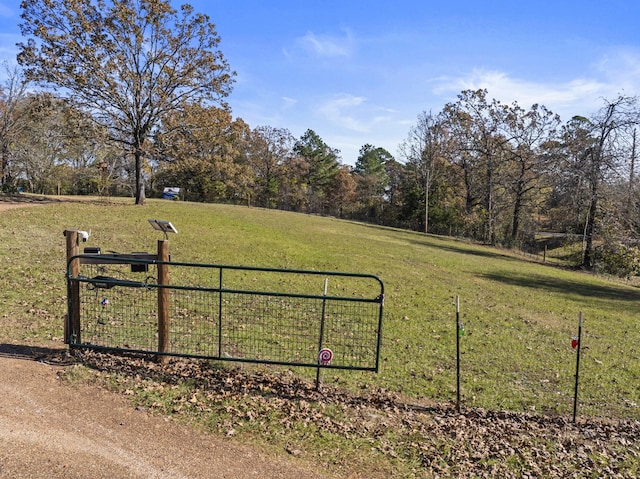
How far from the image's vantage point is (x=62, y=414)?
187 inches

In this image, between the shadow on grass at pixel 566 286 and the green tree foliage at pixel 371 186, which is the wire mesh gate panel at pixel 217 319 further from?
the green tree foliage at pixel 371 186

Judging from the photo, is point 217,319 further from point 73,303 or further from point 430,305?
point 430,305

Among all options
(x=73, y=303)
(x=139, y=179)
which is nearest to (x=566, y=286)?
(x=73, y=303)

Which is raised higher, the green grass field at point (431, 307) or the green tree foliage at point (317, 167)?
the green tree foliage at point (317, 167)

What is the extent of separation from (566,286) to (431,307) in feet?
36.7

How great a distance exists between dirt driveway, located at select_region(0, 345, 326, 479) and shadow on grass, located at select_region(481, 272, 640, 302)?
16.9 m

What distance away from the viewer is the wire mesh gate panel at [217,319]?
20.1 feet

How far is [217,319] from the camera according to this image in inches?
355

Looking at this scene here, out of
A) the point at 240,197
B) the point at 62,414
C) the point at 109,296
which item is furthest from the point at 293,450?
the point at 240,197

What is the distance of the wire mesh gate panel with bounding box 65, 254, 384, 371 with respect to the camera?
613 cm

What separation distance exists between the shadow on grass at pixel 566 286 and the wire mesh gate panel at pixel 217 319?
1117 centimetres

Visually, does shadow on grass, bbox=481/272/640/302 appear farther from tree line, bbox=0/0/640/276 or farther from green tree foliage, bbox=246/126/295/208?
green tree foliage, bbox=246/126/295/208

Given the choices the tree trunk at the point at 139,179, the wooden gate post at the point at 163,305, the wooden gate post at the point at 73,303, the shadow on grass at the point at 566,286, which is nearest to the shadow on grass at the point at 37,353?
the wooden gate post at the point at 73,303

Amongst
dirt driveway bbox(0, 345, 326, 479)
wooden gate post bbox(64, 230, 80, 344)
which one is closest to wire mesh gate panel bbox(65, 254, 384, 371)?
wooden gate post bbox(64, 230, 80, 344)
